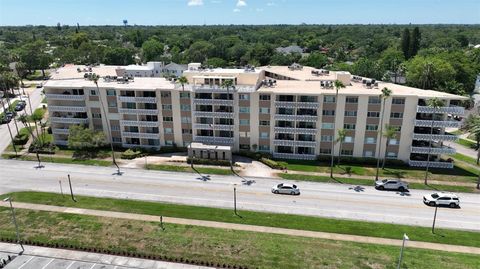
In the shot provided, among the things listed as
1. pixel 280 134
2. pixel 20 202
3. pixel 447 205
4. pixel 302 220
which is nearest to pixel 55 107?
pixel 20 202

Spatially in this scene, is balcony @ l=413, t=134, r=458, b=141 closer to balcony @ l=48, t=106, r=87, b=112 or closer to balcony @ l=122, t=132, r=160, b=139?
balcony @ l=122, t=132, r=160, b=139

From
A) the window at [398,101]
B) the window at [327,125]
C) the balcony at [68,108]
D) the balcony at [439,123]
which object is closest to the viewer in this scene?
the balcony at [439,123]

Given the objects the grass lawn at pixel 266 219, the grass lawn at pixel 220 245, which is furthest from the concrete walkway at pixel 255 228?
the grass lawn at pixel 220 245

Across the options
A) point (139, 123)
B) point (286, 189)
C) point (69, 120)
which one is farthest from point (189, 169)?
point (69, 120)

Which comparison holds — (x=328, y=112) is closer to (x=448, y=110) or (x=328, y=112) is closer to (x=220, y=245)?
(x=448, y=110)

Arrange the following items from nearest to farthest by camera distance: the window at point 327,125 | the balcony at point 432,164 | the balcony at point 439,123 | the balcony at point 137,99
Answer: the balcony at point 439,123
the balcony at point 432,164
the window at point 327,125
the balcony at point 137,99

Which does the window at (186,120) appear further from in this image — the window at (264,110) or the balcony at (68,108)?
the balcony at (68,108)

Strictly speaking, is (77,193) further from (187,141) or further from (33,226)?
(187,141)

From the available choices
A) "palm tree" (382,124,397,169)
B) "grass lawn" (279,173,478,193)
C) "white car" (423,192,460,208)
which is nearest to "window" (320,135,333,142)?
"grass lawn" (279,173,478,193)

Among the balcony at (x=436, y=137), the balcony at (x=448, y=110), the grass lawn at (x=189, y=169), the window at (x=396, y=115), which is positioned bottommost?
the grass lawn at (x=189, y=169)
